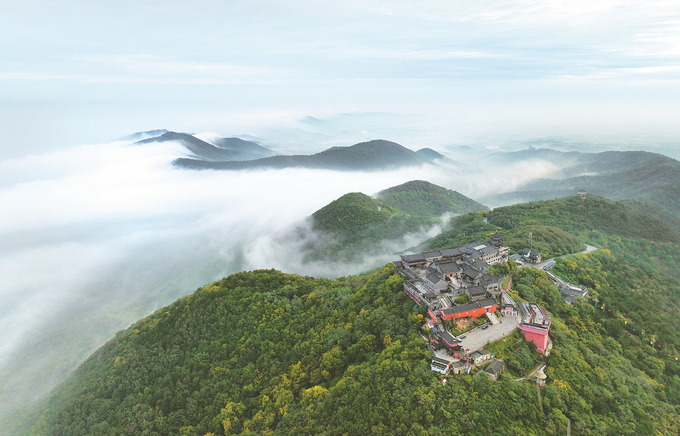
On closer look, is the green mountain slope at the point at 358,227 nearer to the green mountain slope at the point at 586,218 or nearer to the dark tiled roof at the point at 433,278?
the green mountain slope at the point at 586,218

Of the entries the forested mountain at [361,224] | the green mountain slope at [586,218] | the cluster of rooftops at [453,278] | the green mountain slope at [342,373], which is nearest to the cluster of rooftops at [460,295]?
the cluster of rooftops at [453,278]

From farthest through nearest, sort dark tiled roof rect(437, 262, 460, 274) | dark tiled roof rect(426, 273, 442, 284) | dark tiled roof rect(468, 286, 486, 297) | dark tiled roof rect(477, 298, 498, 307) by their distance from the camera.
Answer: dark tiled roof rect(437, 262, 460, 274), dark tiled roof rect(426, 273, 442, 284), dark tiled roof rect(468, 286, 486, 297), dark tiled roof rect(477, 298, 498, 307)

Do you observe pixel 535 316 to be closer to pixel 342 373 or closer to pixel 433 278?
pixel 433 278

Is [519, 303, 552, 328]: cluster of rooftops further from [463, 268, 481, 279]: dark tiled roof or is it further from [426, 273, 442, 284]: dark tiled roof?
[426, 273, 442, 284]: dark tiled roof

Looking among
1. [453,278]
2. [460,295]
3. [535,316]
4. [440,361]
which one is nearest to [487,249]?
[453,278]

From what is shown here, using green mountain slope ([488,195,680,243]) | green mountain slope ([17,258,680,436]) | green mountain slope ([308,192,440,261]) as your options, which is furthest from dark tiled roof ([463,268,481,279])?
green mountain slope ([308,192,440,261])

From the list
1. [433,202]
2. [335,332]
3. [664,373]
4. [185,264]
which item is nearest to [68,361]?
[185,264]

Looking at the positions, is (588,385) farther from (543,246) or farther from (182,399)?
(182,399)

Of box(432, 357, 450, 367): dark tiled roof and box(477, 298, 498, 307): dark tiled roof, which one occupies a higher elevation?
box(477, 298, 498, 307): dark tiled roof

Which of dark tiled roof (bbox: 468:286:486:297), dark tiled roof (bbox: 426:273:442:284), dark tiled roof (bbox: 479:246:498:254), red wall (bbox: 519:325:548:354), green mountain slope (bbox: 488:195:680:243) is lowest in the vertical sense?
green mountain slope (bbox: 488:195:680:243)
